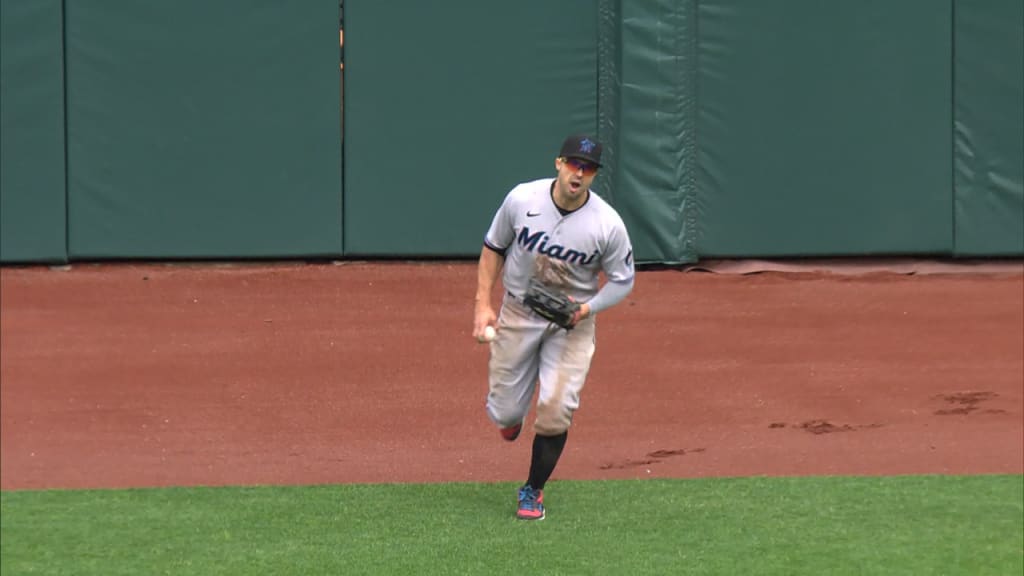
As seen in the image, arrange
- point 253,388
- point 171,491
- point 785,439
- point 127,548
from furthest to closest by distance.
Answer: point 253,388, point 785,439, point 171,491, point 127,548

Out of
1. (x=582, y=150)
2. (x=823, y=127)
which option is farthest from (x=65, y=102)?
(x=582, y=150)

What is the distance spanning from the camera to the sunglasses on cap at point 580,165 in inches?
265

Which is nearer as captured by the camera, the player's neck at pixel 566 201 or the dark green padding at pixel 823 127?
the player's neck at pixel 566 201

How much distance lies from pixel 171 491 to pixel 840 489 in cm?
361

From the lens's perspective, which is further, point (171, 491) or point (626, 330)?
point (626, 330)

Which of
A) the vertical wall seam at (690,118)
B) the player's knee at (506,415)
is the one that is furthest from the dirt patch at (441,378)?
the player's knee at (506,415)

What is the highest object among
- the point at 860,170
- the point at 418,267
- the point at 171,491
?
the point at 860,170

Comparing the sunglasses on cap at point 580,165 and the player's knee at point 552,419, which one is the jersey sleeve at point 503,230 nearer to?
the sunglasses on cap at point 580,165

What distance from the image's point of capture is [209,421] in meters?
9.54

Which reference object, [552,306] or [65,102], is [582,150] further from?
[65,102]

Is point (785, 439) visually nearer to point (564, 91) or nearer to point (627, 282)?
point (627, 282)

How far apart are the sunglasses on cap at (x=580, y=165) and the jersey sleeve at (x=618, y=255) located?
0.35 meters

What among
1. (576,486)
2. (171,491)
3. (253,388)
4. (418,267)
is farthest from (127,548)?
(418,267)

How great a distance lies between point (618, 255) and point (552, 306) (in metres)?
0.41
